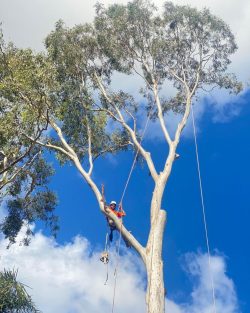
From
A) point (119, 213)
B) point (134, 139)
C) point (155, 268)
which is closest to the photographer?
point (155, 268)

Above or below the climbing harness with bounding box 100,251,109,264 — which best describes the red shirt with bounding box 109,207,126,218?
above

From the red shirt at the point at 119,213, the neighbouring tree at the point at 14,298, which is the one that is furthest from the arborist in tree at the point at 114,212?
the neighbouring tree at the point at 14,298

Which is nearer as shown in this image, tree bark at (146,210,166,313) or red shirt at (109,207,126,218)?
tree bark at (146,210,166,313)

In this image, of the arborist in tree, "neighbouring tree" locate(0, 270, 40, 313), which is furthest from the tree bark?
"neighbouring tree" locate(0, 270, 40, 313)

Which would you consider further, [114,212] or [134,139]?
[134,139]

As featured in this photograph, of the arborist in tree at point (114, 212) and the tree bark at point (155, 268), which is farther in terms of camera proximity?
the arborist in tree at point (114, 212)

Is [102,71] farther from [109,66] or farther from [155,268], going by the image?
[155,268]

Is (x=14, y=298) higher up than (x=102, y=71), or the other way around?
(x=102, y=71)

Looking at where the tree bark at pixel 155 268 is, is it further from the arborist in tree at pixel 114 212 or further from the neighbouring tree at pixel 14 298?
the neighbouring tree at pixel 14 298

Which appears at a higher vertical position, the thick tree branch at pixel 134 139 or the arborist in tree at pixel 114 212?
the thick tree branch at pixel 134 139

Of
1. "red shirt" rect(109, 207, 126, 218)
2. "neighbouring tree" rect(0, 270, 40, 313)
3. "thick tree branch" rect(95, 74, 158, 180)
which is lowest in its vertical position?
"neighbouring tree" rect(0, 270, 40, 313)

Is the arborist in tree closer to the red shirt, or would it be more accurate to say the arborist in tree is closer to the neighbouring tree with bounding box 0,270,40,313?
the red shirt

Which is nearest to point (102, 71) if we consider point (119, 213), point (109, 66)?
point (109, 66)

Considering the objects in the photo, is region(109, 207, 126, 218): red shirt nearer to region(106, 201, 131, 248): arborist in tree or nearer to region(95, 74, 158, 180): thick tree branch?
region(106, 201, 131, 248): arborist in tree
